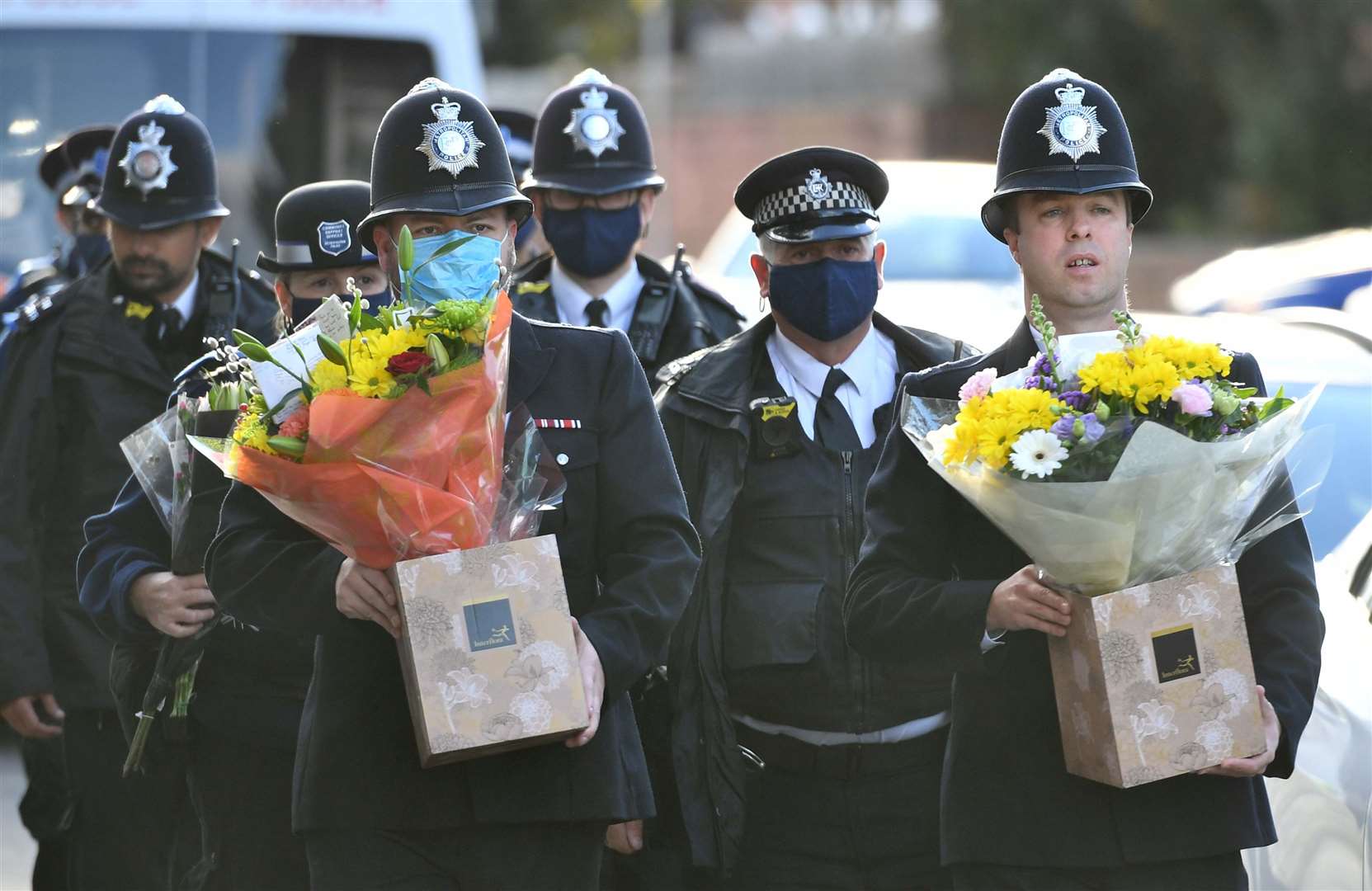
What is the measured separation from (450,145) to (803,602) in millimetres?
1533

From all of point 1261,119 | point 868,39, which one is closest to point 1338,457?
point 1261,119

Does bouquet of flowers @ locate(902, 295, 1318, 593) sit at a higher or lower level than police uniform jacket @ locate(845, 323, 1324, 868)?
higher

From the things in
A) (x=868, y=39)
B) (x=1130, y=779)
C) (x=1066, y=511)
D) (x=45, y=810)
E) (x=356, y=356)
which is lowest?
(x=45, y=810)

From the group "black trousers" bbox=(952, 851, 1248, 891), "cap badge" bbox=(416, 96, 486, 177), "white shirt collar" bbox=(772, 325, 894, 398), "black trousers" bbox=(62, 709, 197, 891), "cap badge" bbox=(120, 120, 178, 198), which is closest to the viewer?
"black trousers" bbox=(952, 851, 1248, 891)

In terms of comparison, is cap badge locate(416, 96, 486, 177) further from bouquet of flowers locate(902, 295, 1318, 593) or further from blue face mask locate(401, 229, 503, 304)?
bouquet of flowers locate(902, 295, 1318, 593)

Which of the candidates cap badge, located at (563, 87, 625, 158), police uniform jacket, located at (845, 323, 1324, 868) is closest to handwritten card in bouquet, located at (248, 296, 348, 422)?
police uniform jacket, located at (845, 323, 1324, 868)

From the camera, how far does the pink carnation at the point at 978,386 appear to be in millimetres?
3672

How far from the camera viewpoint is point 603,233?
6.68 m

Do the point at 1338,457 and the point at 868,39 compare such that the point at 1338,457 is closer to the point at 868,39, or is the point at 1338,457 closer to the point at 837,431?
the point at 837,431

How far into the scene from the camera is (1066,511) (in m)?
3.49

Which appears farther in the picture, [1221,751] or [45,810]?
[45,810]

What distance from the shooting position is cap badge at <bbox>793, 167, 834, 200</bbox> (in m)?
5.34

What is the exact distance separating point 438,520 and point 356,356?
329 mm

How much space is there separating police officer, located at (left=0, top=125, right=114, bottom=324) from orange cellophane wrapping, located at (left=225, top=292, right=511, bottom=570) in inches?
203
